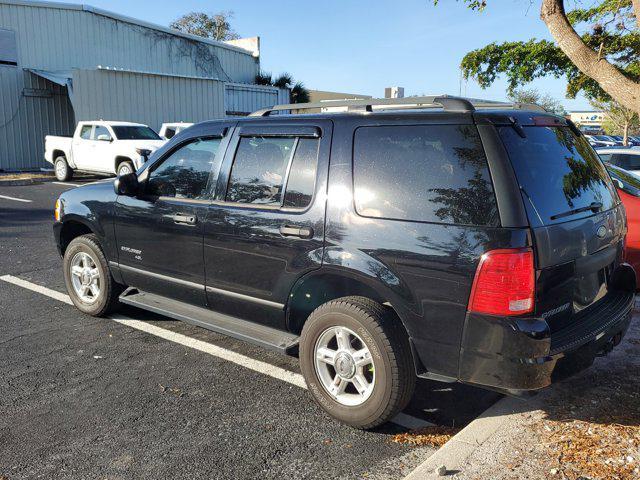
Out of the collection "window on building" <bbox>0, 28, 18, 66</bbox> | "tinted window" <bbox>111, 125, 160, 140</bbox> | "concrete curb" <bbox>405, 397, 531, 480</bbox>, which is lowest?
"concrete curb" <bbox>405, 397, 531, 480</bbox>

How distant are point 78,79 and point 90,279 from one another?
54.1ft

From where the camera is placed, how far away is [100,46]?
77.1ft

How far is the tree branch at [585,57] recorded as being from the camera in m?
9.08

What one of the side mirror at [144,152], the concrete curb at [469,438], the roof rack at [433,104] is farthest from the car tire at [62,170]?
the concrete curb at [469,438]

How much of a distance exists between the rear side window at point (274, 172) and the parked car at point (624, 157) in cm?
963

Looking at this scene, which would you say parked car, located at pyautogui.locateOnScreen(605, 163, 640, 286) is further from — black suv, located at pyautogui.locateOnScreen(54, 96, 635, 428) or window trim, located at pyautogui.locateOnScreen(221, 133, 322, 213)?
window trim, located at pyautogui.locateOnScreen(221, 133, 322, 213)

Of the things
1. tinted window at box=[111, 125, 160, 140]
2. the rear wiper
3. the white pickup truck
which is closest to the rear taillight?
the rear wiper

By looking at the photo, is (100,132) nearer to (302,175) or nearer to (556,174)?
(302,175)

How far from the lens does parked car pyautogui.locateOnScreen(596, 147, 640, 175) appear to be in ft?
38.2

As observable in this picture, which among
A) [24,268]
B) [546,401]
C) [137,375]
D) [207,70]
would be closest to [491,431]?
[546,401]

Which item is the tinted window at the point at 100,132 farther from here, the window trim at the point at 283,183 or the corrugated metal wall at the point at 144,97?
the window trim at the point at 283,183

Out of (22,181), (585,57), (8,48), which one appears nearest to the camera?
(585,57)

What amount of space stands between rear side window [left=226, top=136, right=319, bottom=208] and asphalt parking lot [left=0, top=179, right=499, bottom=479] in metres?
1.30

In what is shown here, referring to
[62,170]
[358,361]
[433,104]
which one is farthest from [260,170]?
[62,170]
